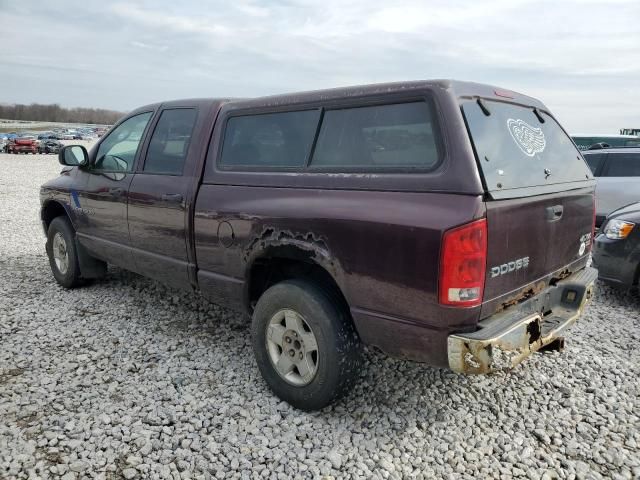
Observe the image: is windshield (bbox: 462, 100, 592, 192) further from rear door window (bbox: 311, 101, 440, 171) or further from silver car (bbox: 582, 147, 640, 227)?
silver car (bbox: 582, 147, 640, 227)

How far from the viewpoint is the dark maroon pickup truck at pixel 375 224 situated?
2.41 m

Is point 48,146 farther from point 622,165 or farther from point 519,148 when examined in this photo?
point 519,148

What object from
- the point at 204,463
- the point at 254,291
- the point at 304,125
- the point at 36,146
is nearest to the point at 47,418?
the point at 204,463

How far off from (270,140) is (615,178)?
748cm

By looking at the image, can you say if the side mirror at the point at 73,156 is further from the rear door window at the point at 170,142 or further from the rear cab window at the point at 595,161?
the rear cab window at the point at 595,161

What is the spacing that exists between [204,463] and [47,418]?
42.8 inches

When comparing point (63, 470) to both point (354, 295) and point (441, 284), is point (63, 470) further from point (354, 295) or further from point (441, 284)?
point (441, 284)

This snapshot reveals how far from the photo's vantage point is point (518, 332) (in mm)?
2529

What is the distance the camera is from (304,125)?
312 cm

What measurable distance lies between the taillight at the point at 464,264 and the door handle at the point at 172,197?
2156mm

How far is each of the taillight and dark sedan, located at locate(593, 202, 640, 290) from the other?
3366 millimetres

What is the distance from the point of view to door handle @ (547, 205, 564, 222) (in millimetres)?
2803

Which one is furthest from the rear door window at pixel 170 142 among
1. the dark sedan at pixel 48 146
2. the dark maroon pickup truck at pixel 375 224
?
the dark sedan at pixel 48 146

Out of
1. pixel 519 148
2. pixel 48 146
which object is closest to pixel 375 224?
pixel 519 148
